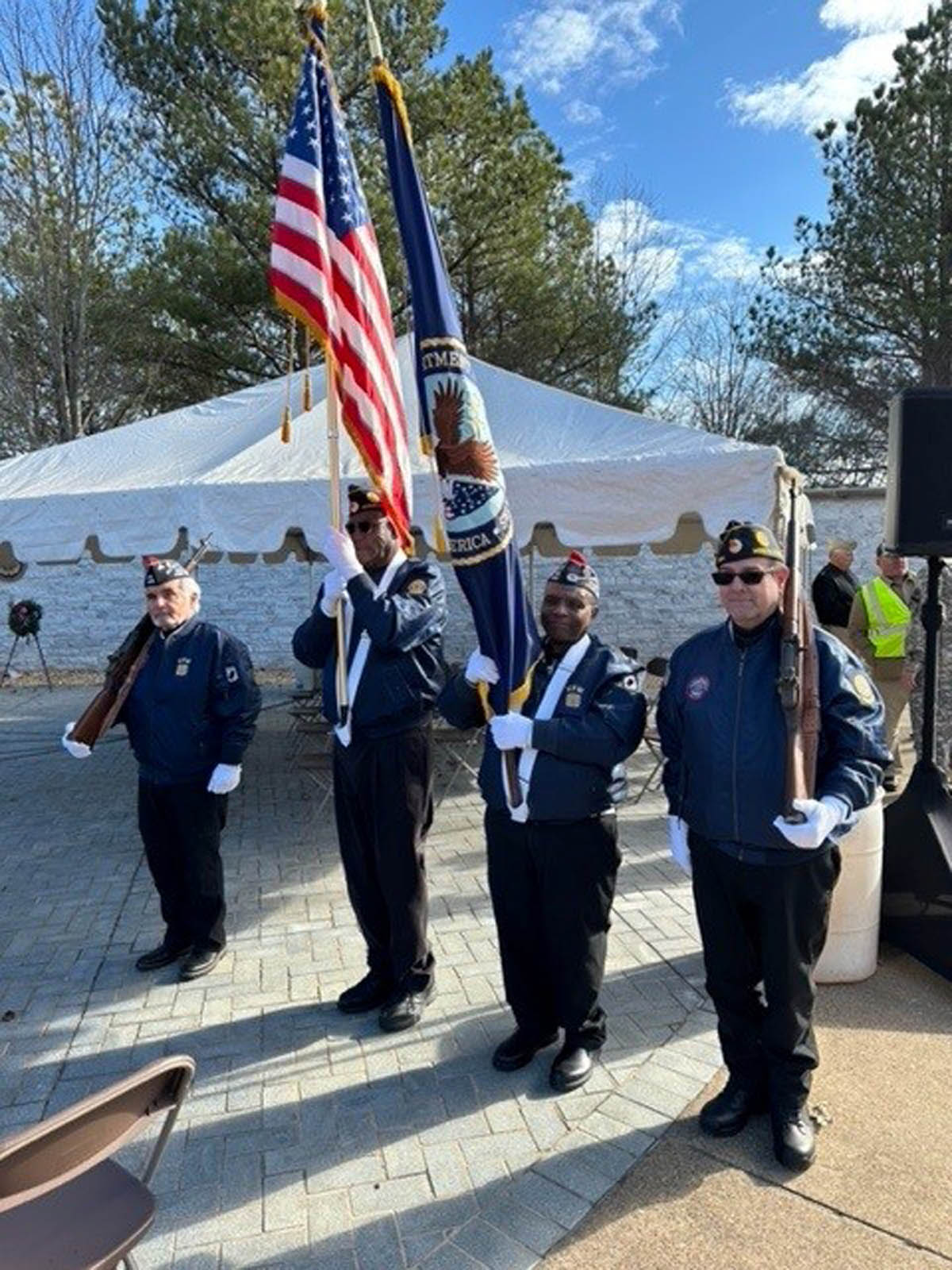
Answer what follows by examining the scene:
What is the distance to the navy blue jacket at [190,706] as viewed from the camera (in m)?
3.98

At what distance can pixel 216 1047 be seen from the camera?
3.54 m

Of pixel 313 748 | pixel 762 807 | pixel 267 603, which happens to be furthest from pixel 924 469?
pixel 267 603

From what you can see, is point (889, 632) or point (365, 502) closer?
point (365, 502)

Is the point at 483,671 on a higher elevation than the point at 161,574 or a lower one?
lower

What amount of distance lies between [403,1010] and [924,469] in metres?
3.40

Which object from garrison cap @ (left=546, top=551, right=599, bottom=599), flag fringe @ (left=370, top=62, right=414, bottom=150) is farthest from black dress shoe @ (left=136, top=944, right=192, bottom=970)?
flag fringe @ (left=370, top=62, right=414, bottom=150)

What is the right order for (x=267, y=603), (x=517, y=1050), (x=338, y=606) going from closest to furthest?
(x=517, y=1050) < (x=338, y=606) < (x=267, y=603)

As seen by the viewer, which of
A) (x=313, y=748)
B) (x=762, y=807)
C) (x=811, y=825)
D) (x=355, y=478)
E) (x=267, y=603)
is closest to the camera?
(x=811, y=825)

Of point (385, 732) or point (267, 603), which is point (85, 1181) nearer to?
point (385, 732)

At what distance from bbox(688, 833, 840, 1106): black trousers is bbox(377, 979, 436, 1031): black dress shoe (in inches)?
51.4

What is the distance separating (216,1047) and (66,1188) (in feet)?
5.00

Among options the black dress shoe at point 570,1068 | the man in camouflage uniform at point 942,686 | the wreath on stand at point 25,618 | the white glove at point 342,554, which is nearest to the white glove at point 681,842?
the black dress shoe at point 570,1068

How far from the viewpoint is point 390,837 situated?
3.52 metres

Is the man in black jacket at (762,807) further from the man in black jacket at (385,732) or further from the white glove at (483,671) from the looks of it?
the man in black jacket at (385,732)
